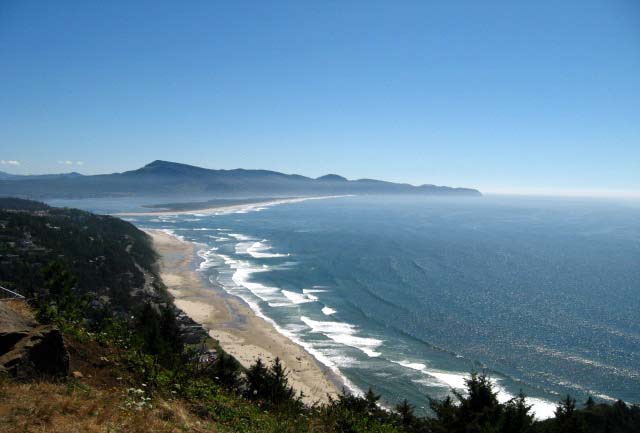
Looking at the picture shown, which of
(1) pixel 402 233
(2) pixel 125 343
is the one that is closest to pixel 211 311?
(2) pixel 125 343

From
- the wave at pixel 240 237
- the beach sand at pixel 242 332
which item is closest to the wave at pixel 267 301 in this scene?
the beach sand at pixel 242 332

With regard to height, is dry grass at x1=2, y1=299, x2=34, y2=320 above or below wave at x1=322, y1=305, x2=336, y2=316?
above

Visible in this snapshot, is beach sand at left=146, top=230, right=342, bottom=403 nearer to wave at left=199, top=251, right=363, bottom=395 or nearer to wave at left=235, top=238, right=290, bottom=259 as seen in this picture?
wave at left=199, top=251, right=363, bottom=395

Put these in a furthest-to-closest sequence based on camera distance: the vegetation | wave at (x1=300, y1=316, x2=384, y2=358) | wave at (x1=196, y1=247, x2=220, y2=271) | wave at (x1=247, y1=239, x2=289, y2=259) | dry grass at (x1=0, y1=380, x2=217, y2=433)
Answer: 1. wave at (x1=247, y1=239, x2=289, y2=259)
2. wave at (x1=196, y1=247, x2=220, y2=271)
3. wave at (x1=300, y1=316, x2=384, y2=358)
4. the vegetation
5. dry grass at (x1=0, y1=380, x2=217, y2=433)

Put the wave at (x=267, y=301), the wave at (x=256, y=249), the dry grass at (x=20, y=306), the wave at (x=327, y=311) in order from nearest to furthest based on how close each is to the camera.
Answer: the dry grass at (x=20, y=306), the wave at (x=267, y=301), the wave at (x=327, y=311), the wave at (x=256, y=249)

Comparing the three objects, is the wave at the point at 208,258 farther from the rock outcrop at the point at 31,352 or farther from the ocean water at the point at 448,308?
the rock outcrop at the point at 31,352

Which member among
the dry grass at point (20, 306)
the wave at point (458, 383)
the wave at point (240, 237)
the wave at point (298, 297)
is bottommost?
the wave at point (458, 383)

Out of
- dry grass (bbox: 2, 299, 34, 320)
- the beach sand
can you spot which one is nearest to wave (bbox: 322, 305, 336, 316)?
the beach sand
